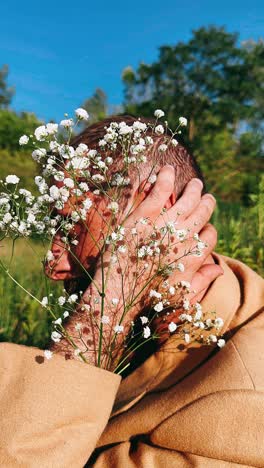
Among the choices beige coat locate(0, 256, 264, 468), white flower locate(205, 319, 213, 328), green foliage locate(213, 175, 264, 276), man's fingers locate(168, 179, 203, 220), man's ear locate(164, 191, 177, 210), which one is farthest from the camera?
green foliage locate(213, 175, 264, 276)

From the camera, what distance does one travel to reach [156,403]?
167cm

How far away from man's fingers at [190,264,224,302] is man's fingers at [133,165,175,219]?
0.27m

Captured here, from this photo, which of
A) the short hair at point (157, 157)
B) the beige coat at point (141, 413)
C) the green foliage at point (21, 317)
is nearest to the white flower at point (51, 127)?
the short hair at point (157, 157)

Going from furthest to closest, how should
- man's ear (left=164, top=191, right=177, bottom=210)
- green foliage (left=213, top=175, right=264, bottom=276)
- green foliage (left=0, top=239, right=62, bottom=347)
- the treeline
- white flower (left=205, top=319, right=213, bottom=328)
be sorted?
the treeline < green foliage (left=0, top=239, right=62, bottom=347) < green foliage (left=213, top=175, right=264, bottom=276) < man's ear (left=164, top=191, right=177, bottom=210) < white flower (left=205, top=319, right=213, bottom=328)

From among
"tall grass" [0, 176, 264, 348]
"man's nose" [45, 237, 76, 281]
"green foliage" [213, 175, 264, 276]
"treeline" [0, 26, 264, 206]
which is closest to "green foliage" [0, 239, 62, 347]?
"tall grass" [0, 176, 264, 348]

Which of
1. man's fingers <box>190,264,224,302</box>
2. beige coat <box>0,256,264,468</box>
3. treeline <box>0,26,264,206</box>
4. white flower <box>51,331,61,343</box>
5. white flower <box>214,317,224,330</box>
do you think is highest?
treeline <box>0,26,264,206</box>

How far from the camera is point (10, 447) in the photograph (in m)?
1.54

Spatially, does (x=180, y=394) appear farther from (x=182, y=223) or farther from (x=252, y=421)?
(x=182, y=223)

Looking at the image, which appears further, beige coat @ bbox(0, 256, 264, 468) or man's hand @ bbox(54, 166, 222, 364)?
man's hand @ bbox(54, 166, 222, 364)

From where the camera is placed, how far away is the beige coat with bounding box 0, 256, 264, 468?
151 centimetres

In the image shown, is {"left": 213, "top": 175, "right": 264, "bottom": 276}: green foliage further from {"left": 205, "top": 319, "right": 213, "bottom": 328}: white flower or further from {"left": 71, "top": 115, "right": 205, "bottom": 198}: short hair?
{"left": 205, "top": 319, "right": 213, "bottom": 328}: white flower

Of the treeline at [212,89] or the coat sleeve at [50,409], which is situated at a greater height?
the treeline at [212,89]

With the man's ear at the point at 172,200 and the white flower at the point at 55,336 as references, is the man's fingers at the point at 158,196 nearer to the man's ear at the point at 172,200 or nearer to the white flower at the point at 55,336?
the man's ear at the point at 172,200

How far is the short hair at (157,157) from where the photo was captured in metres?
1.97
